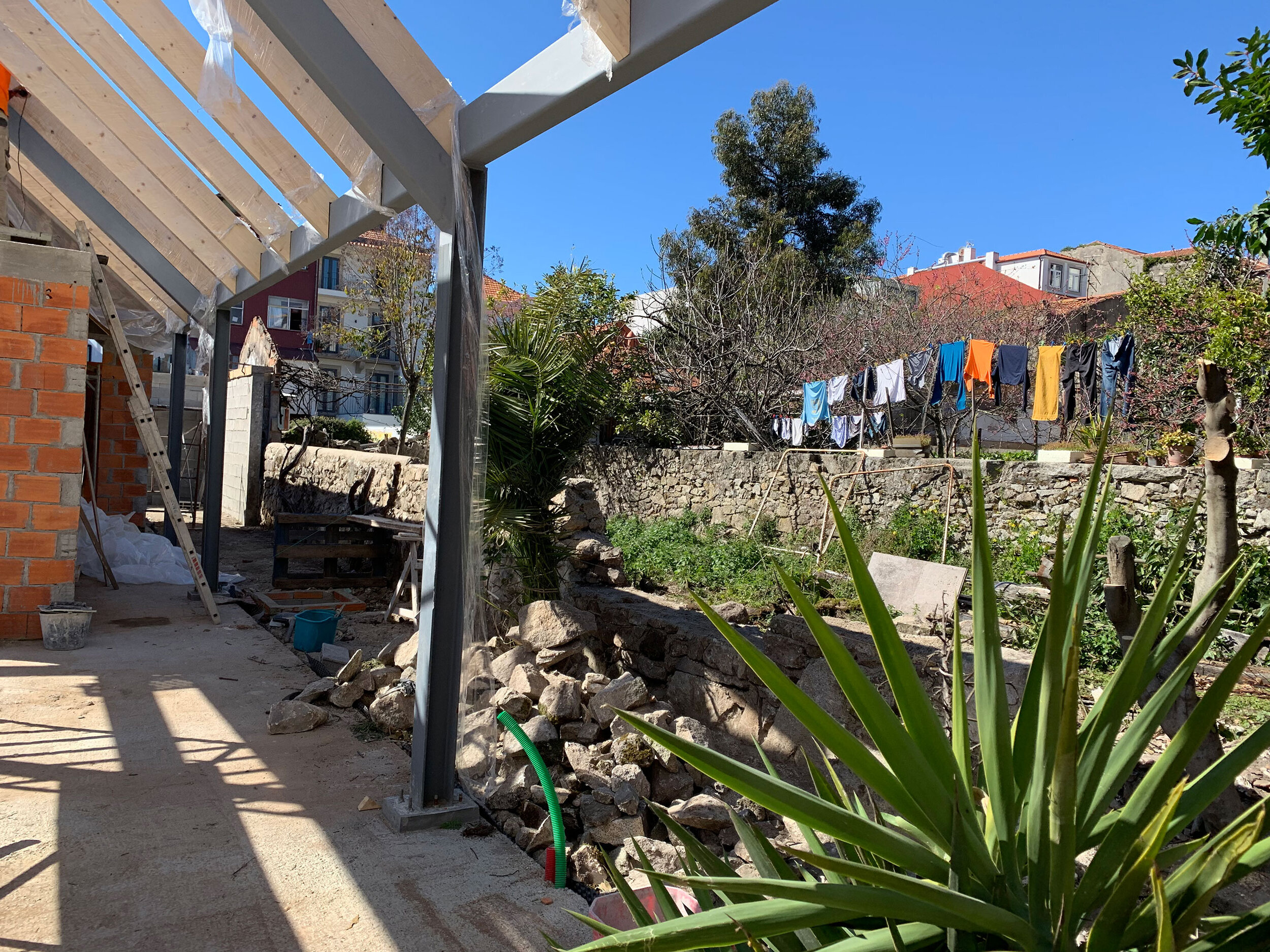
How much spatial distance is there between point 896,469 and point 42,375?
766 cm

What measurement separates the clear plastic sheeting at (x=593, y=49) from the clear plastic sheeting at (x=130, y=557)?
24.8ft

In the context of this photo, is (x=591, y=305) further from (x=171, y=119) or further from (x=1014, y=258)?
(x=1014, y=258)

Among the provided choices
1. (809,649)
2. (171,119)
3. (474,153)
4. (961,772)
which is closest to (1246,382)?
(809,649)

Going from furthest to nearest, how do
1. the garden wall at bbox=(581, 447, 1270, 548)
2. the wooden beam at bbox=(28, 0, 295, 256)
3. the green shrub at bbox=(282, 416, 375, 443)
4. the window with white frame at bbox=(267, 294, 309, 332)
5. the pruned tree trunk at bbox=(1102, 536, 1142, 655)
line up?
the window with white frame at bbox=(267, 294, 309, 332) → the green shrub at bbox=(282, 416, 375, 443) → the garden wall at bbox=(581, 447, 1270, 548) → the wooden beam at bbox=(28, 0, 295, 256) → the pruned tree trunk at bbox=(1102, 536, 1142, 655)

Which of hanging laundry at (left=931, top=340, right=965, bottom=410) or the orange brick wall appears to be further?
the orange brick wall

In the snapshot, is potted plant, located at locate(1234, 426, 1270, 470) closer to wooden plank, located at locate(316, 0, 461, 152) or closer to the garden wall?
the garden wall

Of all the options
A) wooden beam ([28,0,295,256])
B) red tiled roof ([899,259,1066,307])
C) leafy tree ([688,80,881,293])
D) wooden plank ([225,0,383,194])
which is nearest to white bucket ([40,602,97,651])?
wooden beam ([28,0,295,256])

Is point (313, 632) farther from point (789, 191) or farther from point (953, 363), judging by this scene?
point (789, 191)

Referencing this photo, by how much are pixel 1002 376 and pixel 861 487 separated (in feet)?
6.56

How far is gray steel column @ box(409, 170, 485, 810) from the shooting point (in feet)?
11.3

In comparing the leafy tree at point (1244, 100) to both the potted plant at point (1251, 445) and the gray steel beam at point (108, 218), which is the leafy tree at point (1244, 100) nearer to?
the potted plant at point (1251, 445)

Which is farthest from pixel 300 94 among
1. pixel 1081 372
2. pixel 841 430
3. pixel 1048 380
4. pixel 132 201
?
pixel 841 430

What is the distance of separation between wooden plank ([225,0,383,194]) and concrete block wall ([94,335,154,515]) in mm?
7568

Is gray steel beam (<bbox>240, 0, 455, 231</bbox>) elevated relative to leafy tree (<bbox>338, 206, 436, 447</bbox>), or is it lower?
lower
